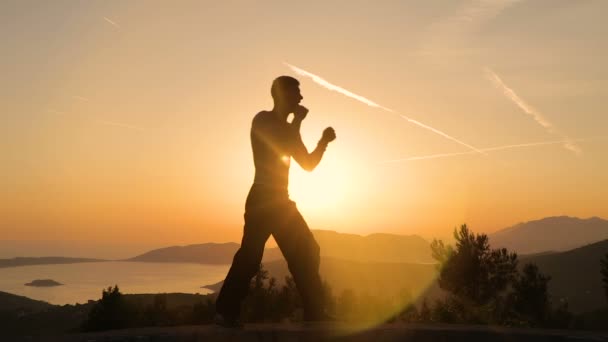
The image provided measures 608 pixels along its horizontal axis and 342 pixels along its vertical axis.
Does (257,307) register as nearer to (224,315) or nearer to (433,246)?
(433,246)

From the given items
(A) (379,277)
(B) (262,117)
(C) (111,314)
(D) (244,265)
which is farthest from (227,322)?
(A) (379,277)

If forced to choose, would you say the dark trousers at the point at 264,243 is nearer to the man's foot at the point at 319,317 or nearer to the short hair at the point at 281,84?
the man's foot at the point at 319,317

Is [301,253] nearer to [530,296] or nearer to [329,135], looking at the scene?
[329,135]

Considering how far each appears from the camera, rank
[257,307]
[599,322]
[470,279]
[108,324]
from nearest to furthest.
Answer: [108,324]
[257,307]
[599,322]
[470,279]

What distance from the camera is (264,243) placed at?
5.93m

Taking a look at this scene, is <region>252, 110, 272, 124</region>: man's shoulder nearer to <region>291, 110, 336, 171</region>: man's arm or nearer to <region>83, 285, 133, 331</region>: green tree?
<region>291, 110, 336, 171</region>: man's arm

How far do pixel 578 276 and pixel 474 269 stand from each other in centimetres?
7743

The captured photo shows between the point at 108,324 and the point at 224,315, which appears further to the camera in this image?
the point at 108,324

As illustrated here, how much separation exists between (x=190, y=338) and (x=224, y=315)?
2.21ft

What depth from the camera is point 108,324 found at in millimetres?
28453

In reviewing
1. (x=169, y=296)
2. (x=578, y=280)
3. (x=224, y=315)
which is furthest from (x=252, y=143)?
(x=578, y=280)

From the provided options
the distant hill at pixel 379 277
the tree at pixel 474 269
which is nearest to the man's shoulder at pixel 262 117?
the tree at pixel 474 269

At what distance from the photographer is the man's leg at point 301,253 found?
5914 mm

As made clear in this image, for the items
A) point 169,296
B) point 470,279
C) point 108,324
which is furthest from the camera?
point 169,296
